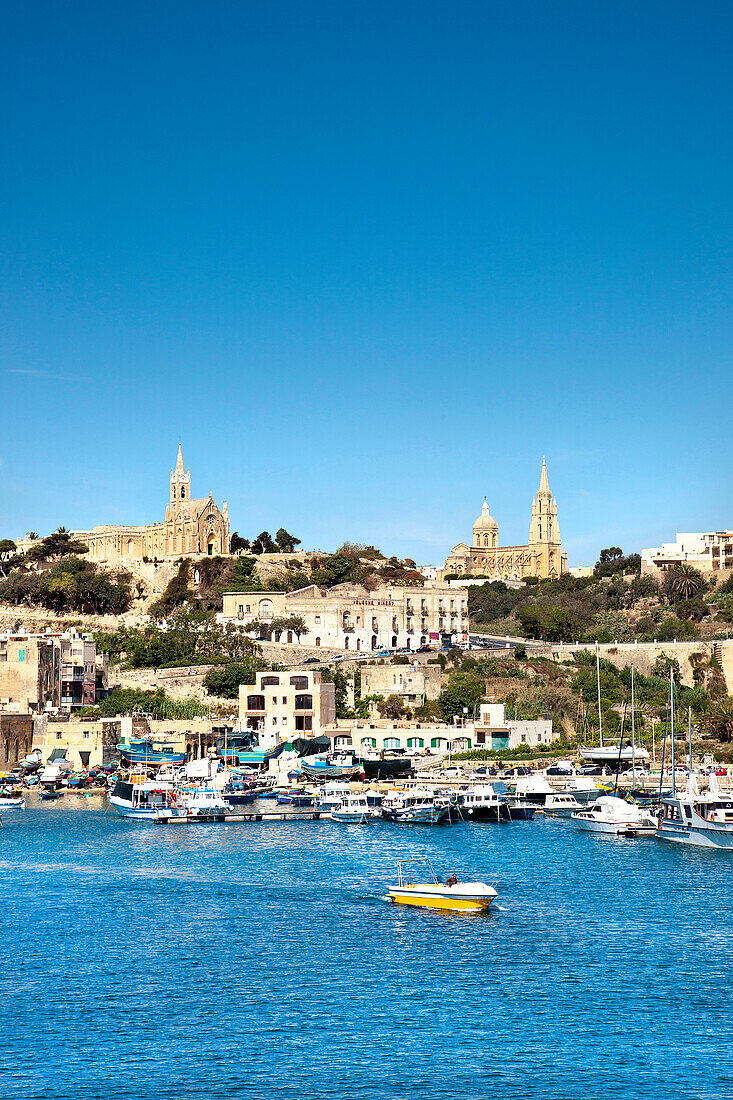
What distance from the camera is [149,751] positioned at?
6412cm

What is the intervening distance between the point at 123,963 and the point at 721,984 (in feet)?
39.3

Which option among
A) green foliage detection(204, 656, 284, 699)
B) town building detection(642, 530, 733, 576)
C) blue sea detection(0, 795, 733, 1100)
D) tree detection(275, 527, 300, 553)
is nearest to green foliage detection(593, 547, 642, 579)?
town building detection(642, 530, 733, 576)

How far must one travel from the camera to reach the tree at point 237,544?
4321 inches

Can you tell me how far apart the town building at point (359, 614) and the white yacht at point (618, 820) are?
3704 cm

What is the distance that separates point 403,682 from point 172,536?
42.5 meters

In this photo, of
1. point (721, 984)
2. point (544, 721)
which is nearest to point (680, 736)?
point (544, 721)

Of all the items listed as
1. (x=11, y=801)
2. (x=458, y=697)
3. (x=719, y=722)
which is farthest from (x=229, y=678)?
(x=719, y=722)

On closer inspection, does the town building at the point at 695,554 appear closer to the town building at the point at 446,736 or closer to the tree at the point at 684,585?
the tree at the point at 684,585

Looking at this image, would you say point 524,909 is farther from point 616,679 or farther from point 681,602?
point 681,602

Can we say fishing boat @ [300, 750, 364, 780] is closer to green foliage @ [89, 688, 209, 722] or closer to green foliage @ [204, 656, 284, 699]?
green foliage @ [204, 656, 284, 699]

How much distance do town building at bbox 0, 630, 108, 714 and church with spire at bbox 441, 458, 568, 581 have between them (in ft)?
228

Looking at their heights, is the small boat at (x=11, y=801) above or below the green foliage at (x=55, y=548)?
below

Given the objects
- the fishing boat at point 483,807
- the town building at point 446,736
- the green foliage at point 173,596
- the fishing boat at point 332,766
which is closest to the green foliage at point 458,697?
the town building at point 446,736

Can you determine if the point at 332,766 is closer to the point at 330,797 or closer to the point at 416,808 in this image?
the point at 330,797
